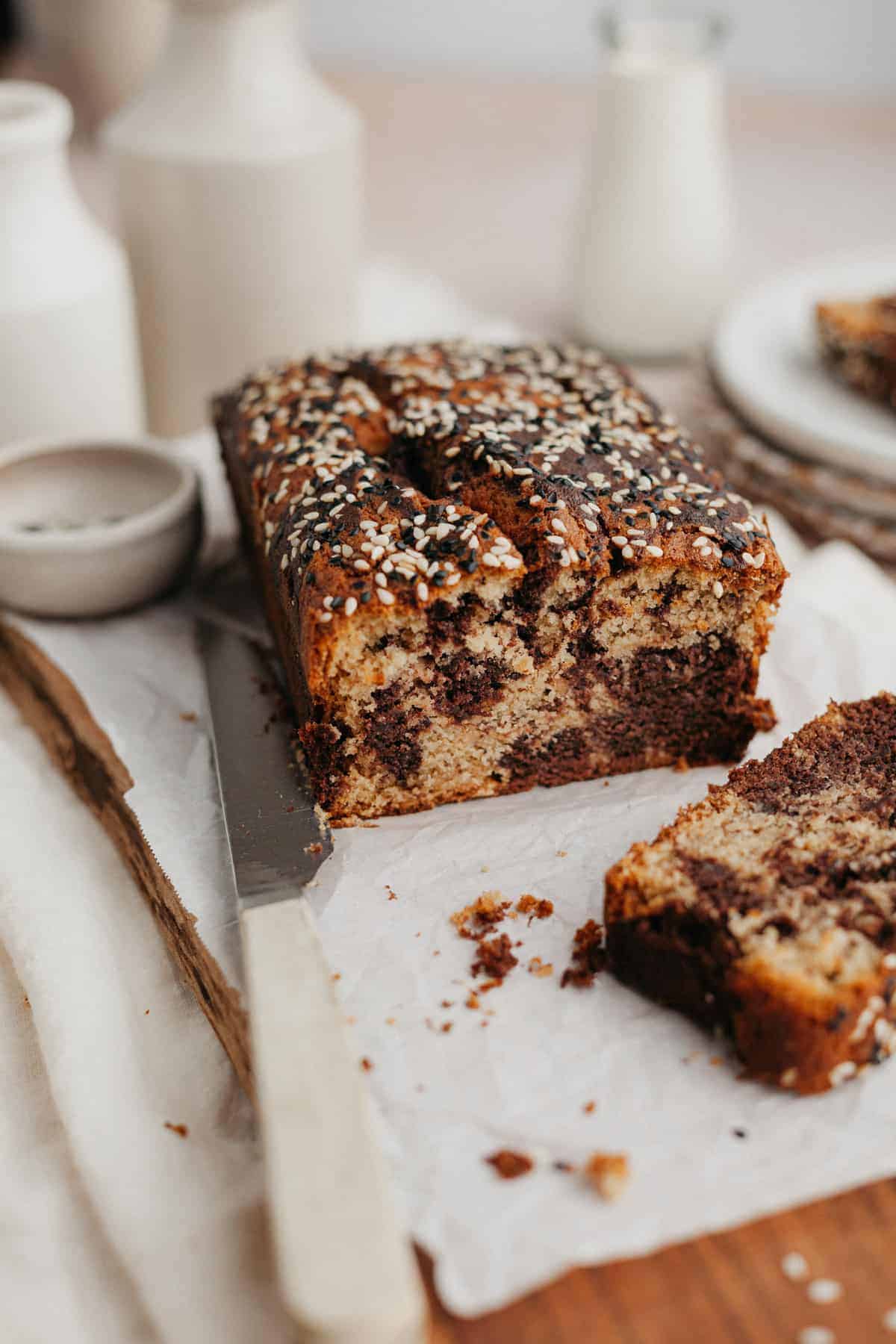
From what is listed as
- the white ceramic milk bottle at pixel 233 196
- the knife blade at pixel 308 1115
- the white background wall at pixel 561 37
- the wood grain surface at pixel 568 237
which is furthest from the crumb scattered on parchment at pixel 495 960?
the white background wall at pixel 561 37

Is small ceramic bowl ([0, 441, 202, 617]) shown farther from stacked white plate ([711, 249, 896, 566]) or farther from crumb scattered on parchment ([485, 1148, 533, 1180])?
crumb scattered on parchment ([485, 1148, 533, 1180])

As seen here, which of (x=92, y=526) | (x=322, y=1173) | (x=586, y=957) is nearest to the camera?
(x=322, y=1173)

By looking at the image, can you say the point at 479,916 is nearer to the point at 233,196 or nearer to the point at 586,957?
the point at 586,957

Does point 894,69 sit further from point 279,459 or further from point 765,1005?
point 765,1005

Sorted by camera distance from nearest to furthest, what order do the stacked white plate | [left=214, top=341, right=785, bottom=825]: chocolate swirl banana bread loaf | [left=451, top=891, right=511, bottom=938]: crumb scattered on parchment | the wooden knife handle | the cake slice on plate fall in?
the wooden knife handle
[left=451, top=891, right=511, bottom=938]: crumb scattered on parchment
[left=214, top=341, right=785, bottom=825]: chocolate swirl banana bread loaf
the stacked white plate
the cake slice on plate

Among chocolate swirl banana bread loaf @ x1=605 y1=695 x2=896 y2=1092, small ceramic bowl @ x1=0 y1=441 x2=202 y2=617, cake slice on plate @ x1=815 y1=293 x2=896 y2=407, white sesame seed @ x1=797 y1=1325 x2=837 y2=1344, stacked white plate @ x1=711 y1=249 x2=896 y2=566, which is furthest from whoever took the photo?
cake slice on plate @ x1=815 y1=293 x2=896 y2=407

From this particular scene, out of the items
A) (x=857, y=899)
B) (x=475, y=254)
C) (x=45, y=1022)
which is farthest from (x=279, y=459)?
(x=475, y=254)

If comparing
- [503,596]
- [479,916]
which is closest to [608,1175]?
[479,916]

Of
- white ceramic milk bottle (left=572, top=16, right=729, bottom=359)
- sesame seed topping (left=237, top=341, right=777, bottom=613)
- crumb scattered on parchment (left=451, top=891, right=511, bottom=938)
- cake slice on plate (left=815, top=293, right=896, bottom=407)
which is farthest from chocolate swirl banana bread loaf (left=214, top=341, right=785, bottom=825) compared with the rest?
white ceramic milk bottle (left=572, top=16, right=729, bottom=359)
